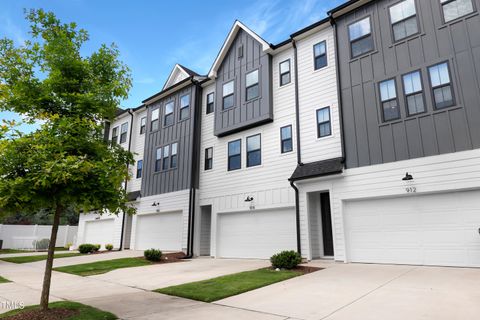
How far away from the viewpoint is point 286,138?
46.9ft

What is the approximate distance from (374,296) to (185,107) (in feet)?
49.8

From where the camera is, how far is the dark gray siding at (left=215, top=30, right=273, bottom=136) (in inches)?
598

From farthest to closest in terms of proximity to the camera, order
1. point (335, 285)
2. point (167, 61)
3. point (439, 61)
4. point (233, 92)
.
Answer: point (167, 61) → point (233, 92) → point (439, 61) → point (335, 285)

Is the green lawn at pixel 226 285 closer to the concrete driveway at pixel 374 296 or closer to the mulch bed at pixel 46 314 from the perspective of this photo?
the concrete driveway at pixel 374 296

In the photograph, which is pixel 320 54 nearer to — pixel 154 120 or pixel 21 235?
pixel 154 120

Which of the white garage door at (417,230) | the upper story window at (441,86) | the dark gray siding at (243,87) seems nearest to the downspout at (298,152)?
the dark gray siding at (243,87)

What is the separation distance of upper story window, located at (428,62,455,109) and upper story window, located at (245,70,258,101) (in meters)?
7.60

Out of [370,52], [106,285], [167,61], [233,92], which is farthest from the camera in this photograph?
[167,61]

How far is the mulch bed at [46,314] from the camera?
5516 millimetres

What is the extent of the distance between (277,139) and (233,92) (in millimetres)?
3898

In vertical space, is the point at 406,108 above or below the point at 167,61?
below

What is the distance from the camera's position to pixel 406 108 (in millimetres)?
10703

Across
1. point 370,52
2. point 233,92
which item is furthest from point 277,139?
point 370,52

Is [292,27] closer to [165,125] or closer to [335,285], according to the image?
[165,125]
